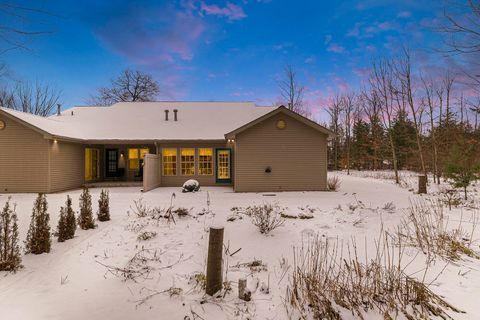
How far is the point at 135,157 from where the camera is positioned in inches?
685

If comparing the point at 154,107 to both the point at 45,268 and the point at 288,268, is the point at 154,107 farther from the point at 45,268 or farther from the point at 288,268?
the point at 288,268

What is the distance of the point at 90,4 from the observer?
3.19 meters

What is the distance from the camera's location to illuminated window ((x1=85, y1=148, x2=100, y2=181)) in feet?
53.4

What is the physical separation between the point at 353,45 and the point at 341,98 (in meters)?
16.1

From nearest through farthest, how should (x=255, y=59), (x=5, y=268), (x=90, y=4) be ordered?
(x=90, y=4)
(x=5, y=268)
(x=255, y=59)

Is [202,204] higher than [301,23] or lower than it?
lower

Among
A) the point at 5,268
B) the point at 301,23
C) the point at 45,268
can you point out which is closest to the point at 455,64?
the point at 45,268

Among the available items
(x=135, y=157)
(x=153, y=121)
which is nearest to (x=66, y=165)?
(x=135, y=157)

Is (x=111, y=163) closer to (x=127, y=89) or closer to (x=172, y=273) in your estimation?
(x=172, y=273)

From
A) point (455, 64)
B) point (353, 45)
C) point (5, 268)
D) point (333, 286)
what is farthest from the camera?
point (353, 45)

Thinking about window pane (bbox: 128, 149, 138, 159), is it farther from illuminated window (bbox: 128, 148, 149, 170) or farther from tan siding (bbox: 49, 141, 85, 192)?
tan siding (bbox: 49, 141, 85, 192)

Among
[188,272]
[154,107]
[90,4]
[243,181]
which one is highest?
[154,107]

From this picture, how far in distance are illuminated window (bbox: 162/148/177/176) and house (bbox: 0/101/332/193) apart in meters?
0.07

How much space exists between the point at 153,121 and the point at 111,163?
4352 millimetres
